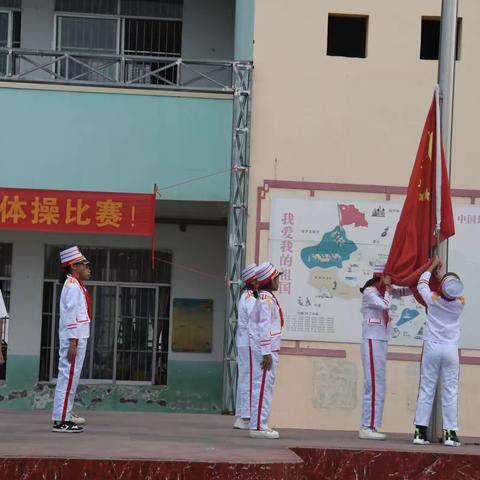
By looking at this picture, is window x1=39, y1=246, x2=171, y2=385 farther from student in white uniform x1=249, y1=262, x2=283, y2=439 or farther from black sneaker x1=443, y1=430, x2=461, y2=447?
black sneaker x1=443, y1=430, x2=461, y2=447

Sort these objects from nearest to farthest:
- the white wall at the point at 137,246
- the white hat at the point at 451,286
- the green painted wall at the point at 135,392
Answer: the white hat at the point at 451,286 → the green painted wall at the point at 135,392 → the white wall at the point at 137,246

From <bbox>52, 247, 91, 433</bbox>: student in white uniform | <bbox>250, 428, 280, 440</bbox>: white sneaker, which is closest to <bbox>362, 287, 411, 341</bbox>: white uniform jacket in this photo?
<bbox>250, 428, 280, 440</bbox>: white sneaker

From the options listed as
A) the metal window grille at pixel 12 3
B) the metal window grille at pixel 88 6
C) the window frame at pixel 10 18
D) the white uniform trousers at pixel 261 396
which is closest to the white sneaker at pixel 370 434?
the white uniform trousers at pixel 261 396

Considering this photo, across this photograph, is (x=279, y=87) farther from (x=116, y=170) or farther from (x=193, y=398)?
(x=193, y=398)

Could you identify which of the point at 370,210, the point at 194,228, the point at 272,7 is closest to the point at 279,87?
the point at 272,7

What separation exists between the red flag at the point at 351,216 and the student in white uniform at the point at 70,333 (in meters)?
5.07

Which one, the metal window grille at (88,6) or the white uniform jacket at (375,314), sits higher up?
the metal window grille at (88,6)

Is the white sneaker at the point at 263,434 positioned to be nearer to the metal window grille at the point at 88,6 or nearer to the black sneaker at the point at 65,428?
the black sneaker at the point at 65,428

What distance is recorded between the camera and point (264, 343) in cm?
1079

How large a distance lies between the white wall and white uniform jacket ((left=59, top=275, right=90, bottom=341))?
252 inches

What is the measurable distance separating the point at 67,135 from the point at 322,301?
4.02 m

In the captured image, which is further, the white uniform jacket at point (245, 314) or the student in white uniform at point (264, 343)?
the white uniform jacket at point (245, 314)

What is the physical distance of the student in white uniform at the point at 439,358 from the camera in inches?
405

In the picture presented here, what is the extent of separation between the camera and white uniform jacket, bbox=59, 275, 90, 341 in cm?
1066
